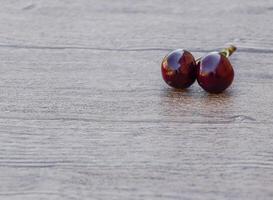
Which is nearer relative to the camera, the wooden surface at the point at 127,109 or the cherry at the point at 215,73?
the wooden surface at the point at 127,109

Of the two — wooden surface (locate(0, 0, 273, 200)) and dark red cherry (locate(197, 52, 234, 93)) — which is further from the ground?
dark red cherry (locate(197, 52, 234, 93))

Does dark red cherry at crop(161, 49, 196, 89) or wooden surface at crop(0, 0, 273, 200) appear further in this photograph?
dark red cherry at crop(161, 49, 196, 89)

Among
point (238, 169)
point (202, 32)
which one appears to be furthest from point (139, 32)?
point (238, 169)

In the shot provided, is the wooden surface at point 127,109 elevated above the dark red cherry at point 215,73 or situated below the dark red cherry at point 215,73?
below

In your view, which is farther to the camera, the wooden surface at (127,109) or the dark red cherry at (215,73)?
the dark red cherry at (215,73)

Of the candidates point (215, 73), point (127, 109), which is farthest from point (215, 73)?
point (127, 109)

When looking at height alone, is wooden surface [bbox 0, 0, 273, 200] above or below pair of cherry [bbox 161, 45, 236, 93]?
below

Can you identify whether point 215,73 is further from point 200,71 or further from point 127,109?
point 127,109
